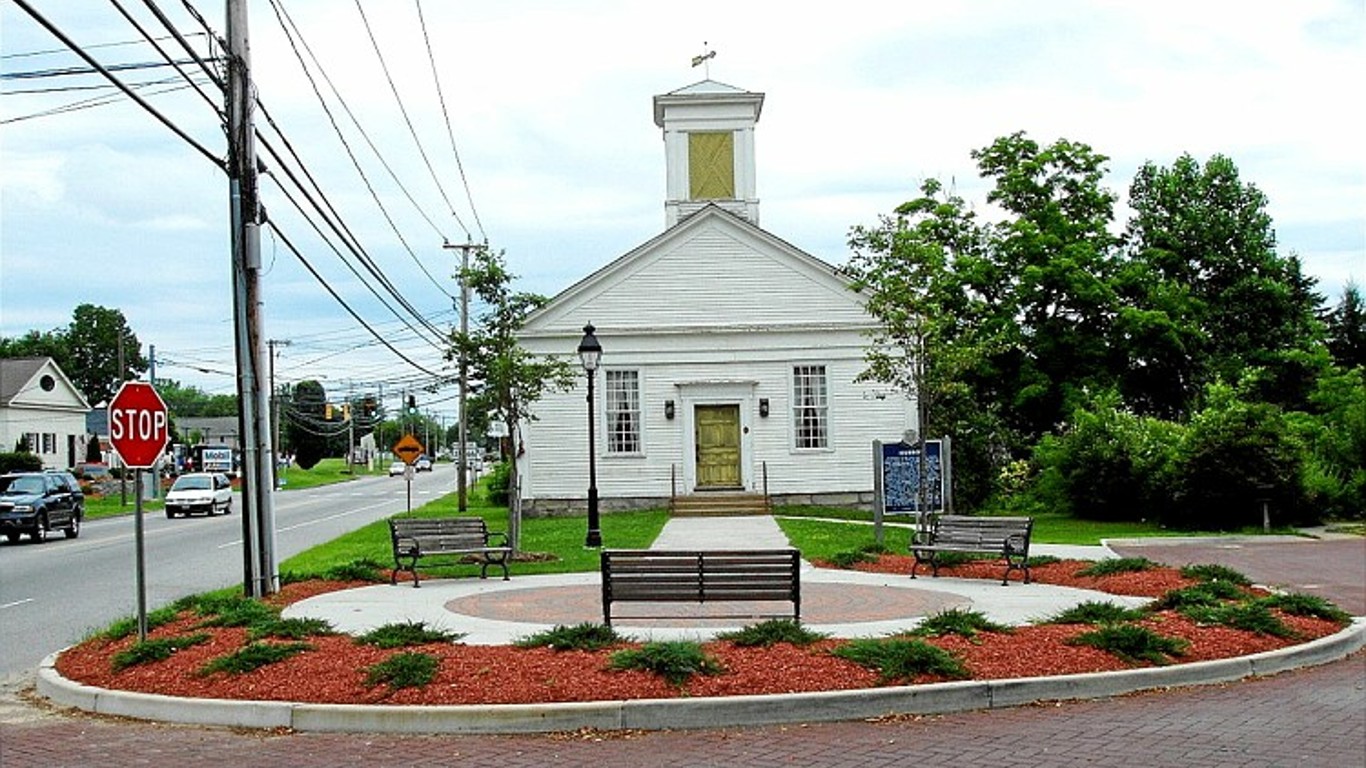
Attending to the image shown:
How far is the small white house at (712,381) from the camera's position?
37.6 metres

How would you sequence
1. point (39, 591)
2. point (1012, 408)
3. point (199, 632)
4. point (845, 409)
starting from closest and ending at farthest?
point (199, 632) → point (39, 591) → point (845, 409) → point (1012, 408)

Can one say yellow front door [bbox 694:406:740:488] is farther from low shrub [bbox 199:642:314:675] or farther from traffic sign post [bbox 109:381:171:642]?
low shrub [bbox 199:642:314:675]

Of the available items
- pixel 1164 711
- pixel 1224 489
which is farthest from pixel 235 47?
pixel 1224 489

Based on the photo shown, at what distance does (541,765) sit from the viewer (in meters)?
8.59

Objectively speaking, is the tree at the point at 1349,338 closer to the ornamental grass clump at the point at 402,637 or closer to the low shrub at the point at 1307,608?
the low shrub at the point at 1307,608

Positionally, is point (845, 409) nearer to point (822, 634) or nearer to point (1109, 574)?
point (1109, 574)

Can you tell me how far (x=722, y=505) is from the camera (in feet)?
121

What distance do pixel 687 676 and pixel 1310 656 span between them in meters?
5.88

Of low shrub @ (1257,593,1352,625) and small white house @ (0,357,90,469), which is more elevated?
small white house @ (0,357,90,469)

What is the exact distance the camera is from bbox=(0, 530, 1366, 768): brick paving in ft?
28.2

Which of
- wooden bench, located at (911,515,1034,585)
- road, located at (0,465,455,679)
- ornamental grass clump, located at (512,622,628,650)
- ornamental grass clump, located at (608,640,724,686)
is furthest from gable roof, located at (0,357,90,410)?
ornamental grass clump, located at (608,640,724,686)

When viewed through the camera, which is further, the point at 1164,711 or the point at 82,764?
the point at 1164,711

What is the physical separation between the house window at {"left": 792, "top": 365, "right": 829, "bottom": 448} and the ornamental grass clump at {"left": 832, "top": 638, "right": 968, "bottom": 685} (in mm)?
26839

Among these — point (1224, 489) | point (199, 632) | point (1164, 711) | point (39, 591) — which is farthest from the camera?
point (1224, 489)
